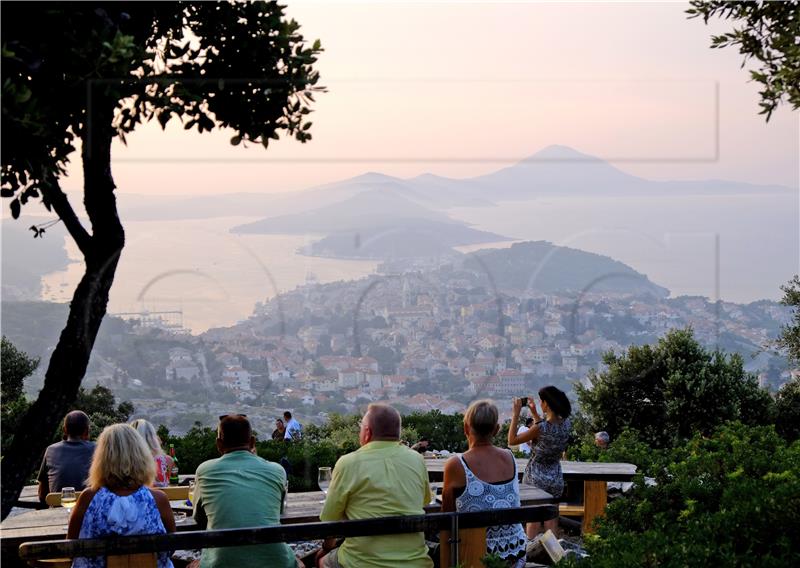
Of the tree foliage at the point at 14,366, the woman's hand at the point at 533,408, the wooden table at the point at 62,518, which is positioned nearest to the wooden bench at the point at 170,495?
the wooden table at the point at 62,518

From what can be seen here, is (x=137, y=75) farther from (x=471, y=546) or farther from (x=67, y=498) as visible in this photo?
(x=471, y=546)

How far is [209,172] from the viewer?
9523 mm

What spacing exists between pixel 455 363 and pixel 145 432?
4.84 meters

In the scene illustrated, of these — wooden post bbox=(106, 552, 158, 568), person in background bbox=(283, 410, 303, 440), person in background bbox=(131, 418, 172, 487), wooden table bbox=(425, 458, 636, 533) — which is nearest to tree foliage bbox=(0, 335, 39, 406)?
person in background bbox=(283, 410, 303, 440)

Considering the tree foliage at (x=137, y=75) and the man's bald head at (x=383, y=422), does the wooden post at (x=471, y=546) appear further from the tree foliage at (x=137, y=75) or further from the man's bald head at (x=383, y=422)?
the tree foliage at (x=137, y=75)

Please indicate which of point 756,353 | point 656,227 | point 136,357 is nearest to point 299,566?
point 136,357

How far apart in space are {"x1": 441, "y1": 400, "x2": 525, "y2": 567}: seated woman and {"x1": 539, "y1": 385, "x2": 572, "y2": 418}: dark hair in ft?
5.57

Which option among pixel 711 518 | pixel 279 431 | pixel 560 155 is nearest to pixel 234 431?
pixel 711 518

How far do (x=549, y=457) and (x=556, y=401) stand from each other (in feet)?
1.42

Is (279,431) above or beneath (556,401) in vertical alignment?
beneath

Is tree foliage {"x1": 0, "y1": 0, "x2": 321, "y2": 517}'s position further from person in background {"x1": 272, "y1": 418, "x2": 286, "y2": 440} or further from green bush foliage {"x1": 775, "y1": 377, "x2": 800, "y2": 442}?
green bush foliage {"x1": 775, "y1": 377, "x2": 800, "y2": 442}

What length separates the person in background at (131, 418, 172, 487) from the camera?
662 centimetres

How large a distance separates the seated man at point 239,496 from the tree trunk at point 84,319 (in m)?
0.86

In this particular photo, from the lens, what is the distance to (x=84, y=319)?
501cm
